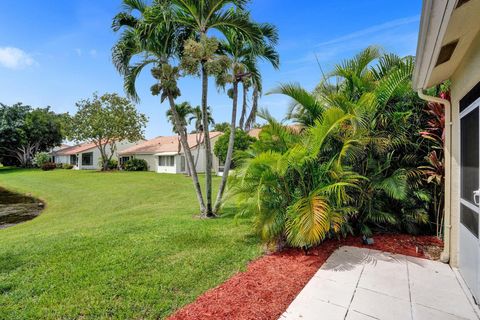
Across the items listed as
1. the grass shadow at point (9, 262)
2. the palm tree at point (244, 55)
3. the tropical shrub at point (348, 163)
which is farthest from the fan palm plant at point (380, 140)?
the grass shadow at point (9, 262)

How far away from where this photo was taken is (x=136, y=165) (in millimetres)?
33906

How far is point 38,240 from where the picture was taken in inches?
248

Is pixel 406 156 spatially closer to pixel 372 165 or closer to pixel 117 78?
pixel 372 165

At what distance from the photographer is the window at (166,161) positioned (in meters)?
30.9

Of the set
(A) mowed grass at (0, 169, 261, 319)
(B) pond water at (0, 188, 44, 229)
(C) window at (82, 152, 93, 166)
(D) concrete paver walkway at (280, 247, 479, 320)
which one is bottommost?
(B) pond water at (0, 188, 44, 229)

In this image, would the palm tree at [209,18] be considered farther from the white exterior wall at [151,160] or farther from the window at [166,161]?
the white exterior wall at [151,160]

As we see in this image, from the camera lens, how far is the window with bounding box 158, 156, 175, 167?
3089 centimetres

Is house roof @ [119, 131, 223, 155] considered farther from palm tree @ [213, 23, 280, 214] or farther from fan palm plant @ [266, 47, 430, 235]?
fan palm plant @ [266, 47, 430, 235]

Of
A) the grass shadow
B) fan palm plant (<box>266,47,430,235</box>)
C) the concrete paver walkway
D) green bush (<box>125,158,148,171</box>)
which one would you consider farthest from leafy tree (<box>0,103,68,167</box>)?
the concrete paver walkway

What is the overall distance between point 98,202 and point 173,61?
34.4ft

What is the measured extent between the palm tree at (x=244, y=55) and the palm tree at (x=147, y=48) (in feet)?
4.44

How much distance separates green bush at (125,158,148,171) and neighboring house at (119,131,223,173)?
2.06 ft

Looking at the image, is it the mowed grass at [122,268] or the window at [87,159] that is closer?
the mowed grass at [122,268]

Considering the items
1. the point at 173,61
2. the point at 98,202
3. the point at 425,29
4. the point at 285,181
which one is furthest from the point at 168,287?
the point at 98,202
